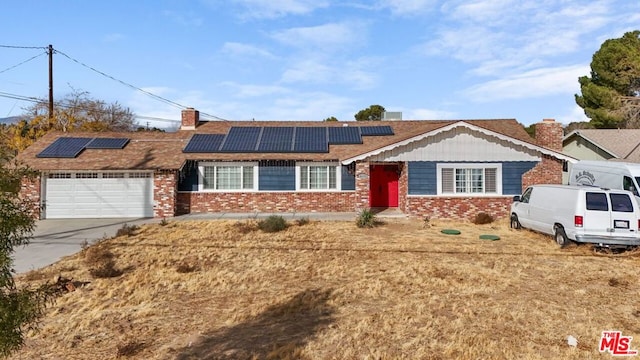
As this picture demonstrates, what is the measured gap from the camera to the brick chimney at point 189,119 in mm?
24703

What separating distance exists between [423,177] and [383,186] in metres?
3.02

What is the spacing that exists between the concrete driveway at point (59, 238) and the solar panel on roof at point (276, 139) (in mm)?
6860

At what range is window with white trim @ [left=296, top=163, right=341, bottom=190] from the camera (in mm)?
20750

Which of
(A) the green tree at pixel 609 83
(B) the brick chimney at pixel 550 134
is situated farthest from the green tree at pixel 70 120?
(A) the green tree at pixel 609 83

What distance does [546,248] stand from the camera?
12.5 m

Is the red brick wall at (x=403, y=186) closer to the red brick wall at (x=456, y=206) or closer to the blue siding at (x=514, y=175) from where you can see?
the red brick wall at (x=456, y=206)

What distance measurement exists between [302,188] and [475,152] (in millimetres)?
8873

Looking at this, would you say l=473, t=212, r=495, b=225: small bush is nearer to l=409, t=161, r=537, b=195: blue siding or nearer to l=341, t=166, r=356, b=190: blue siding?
l=409, t=161, r=537, b=195: blue siding

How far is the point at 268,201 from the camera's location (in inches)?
811

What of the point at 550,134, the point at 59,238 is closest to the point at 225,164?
the point at 59,238

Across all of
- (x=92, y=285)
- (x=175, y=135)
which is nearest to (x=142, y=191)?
(x=175, y=135)

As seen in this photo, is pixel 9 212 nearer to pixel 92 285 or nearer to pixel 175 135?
pixel 92 285

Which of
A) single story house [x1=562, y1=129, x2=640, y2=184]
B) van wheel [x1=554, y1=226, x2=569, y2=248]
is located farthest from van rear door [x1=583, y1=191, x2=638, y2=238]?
single story house [x1=562, y1=129, x2=640, y2=184]

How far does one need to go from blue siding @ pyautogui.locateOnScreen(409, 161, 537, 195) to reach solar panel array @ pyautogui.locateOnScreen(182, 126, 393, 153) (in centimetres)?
451
